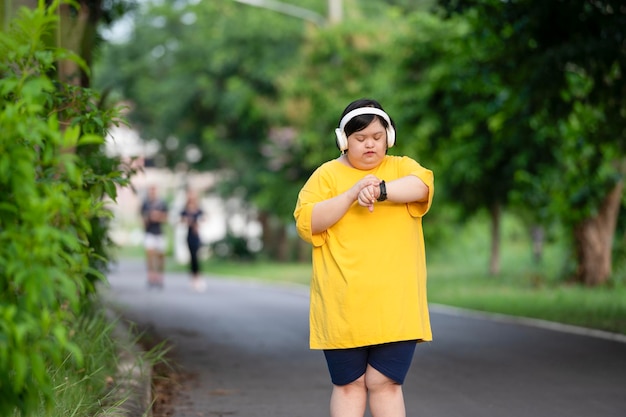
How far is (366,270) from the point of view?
16.4ft

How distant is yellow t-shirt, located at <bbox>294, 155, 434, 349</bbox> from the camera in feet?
16.3

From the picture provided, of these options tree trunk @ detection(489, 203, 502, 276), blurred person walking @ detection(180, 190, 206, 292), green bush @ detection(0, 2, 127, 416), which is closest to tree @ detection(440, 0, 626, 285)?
green bush @ detection(0, 2, 127, 416)

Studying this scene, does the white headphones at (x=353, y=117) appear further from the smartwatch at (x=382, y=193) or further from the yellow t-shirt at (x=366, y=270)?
the smartwatch at (x=382, y=193)

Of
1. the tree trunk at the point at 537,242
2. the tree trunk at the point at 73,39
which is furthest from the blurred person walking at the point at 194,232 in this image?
the tree trunk at the point at 73,39

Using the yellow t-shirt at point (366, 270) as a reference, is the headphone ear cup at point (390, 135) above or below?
above

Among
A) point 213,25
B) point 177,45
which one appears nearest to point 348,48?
point 213,25

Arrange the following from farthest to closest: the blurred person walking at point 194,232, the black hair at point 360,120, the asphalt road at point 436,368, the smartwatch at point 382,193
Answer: the blurred person walking at point 194,232
the asphalt road at point 436,368
the black hair at point 360,120
the smartwatch at point 382,193

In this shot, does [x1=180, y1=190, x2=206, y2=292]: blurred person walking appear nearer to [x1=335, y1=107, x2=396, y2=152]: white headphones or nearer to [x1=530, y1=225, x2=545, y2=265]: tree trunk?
[x1=530, y1=225, x2=545, y2=265]: tree trunk

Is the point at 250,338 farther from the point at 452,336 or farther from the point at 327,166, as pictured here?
the point at 327,166

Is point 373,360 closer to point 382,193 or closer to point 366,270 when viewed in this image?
point 366,270

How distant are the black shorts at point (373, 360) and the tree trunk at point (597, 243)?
16.6m

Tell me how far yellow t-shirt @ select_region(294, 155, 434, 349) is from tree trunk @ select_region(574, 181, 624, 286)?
654 inches

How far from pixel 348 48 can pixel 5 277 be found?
1066 inches

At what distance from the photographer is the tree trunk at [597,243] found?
2125cm
